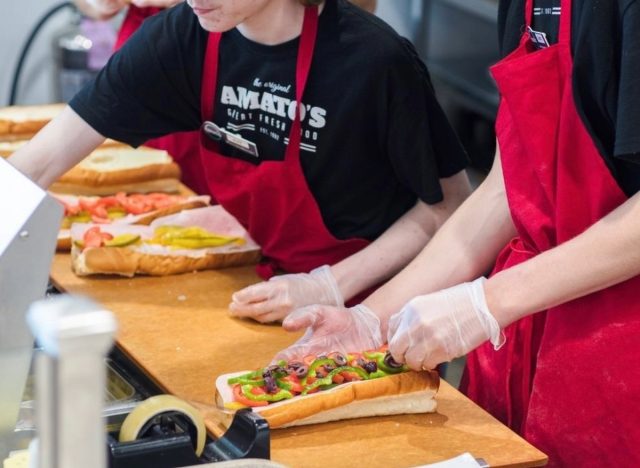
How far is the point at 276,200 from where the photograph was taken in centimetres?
281

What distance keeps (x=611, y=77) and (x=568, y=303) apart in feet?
1.48

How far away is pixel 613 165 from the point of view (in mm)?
2066

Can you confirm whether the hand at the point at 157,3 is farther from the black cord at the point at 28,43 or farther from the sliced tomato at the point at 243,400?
the black cord at the point at 28,43

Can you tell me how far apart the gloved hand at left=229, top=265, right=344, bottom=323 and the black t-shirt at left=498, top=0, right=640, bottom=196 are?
0.82m

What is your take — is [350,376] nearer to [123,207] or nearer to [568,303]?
[568,303]

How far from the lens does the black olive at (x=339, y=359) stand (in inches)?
85.7

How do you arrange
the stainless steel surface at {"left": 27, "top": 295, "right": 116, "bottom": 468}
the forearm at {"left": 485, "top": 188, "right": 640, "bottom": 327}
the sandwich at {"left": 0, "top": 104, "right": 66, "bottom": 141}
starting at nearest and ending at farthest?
the stainless steel surface at {"left": 27, "top": 295, "right": 116, "bottom": 468} → the forearm at {"left": 485, "top": 188, "right": 640, "bottom": 327} → the sandwich at {"left": 0, "top": 104, "right": 66, "bottom": 141}

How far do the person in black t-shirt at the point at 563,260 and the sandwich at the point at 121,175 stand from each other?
1150 millimetres

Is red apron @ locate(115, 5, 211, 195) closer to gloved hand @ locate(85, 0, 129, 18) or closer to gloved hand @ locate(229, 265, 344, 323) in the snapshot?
gloved hand @ locate(85, 0, 129, 18)

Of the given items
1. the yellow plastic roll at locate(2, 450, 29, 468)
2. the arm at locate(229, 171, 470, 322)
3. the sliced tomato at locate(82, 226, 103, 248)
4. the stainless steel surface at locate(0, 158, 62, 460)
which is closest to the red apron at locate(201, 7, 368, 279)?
the arm at locate(229, 171, 470, 322)

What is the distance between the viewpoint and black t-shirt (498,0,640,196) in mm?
1891

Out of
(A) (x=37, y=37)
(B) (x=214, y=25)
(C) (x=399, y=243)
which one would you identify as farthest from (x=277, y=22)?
(A) (x=37, y=37)

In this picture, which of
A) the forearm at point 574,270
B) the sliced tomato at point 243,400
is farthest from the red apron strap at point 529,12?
the sliced tomato at point 243,400

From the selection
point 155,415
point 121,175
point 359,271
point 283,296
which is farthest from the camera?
point 121,175
